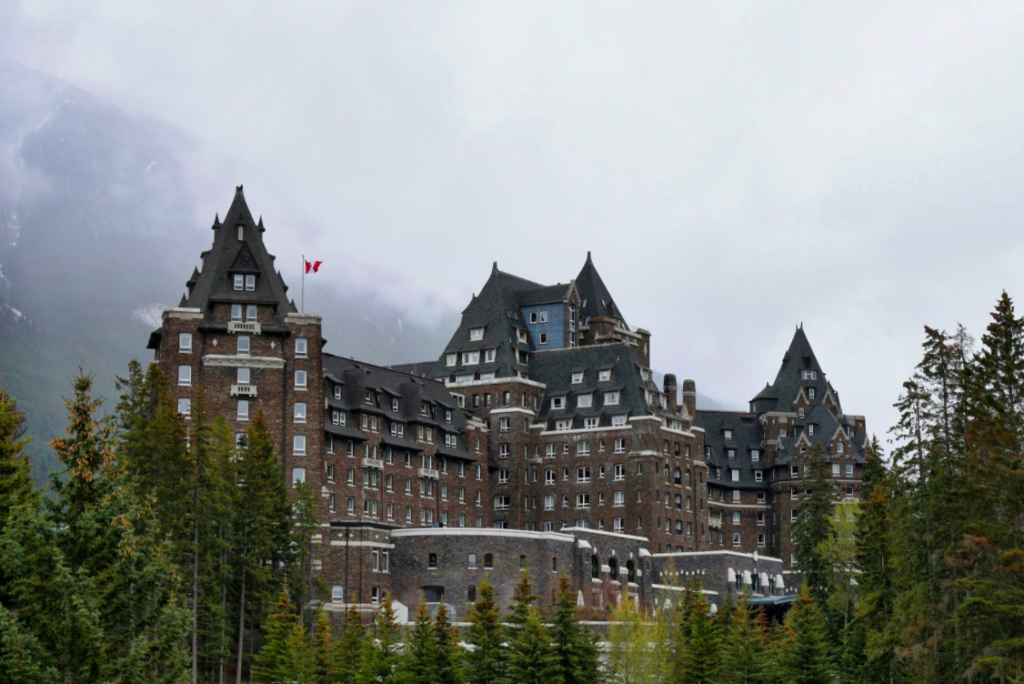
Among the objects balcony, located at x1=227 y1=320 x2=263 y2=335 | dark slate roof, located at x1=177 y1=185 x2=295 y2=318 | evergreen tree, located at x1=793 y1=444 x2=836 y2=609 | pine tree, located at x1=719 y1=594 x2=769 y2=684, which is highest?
dark slate roof, located at x1=177 y1=185 x2=295 y2=318

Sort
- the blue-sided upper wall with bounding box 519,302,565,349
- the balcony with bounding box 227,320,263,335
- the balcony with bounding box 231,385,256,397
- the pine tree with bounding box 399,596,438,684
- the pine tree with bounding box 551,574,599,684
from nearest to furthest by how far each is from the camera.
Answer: the pine tree with bounding box 399,596,438,684, the pine tree with bounding box 551,574,599,684, the balcony with bounding box 231,385,256,397, the balcony with bounding box 227,320,263,335, the blue-sided upper wall with bounding box 519,302,565,349

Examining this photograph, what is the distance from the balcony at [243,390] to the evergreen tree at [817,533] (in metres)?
43.7

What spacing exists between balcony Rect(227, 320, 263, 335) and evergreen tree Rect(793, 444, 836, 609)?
45020mm

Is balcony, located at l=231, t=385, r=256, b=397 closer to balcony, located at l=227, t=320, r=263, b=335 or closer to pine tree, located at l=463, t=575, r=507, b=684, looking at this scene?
balcony, located at l=227, t=320, r=263, b=335

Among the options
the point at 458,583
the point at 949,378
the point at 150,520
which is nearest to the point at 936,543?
the point at 949,378

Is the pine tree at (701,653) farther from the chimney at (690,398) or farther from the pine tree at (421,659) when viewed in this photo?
the chimney at (690,398)

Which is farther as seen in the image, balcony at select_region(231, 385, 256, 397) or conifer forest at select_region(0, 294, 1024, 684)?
balcony at select_region(231, 385, 256, 397)

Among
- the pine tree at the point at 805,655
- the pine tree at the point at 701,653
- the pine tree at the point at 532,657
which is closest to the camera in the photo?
the pine tree at the point at 532,657

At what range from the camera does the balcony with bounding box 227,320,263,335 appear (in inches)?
4269

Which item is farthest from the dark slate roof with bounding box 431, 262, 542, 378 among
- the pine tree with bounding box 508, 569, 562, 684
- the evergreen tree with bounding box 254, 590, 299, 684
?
the pine tree with bounding box 508, 569, 562, 684

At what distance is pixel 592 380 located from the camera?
137m

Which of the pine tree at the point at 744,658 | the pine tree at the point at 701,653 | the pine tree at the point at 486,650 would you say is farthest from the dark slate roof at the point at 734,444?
the pine tree at the point at 486,650

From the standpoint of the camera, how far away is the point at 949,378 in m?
69.2

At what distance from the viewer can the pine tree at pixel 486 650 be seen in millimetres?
72312
